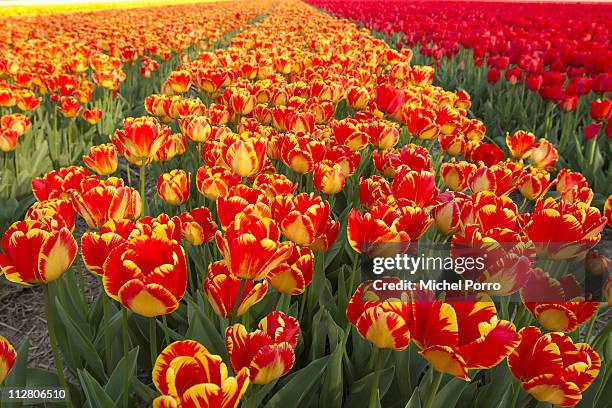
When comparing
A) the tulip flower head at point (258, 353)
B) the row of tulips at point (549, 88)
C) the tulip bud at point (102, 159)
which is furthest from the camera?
the row of tulips at point (549, 88)

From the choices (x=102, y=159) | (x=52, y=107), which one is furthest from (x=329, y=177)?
(x=52, y=107)

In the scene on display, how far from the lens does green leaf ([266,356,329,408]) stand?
1.29m

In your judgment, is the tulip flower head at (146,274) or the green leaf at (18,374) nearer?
the tulip flower head at (146,274)

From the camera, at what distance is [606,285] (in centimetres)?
121

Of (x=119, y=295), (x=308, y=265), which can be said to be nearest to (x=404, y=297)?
(x=308, y=265)

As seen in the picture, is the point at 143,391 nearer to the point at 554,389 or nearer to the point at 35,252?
the point at 35,252

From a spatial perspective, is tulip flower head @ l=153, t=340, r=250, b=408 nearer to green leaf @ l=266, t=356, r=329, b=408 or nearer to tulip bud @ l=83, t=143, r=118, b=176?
green leaf @ l=266, t=356, r=329, b=408

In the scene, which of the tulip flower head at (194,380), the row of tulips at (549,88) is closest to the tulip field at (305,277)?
the tulip flower head at (194,380)

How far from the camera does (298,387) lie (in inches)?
51.9

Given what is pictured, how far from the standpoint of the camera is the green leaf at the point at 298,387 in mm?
1294

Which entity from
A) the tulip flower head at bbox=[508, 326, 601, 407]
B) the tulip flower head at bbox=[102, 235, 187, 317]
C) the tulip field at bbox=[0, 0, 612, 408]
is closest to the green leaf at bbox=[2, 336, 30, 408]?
the tulip field at bbox=[0, 0, 612, 408]

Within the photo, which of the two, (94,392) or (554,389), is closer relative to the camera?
(554,389)

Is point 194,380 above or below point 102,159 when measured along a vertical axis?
above

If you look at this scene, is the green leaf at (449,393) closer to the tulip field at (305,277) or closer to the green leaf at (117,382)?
the tulip field at (305,277)
